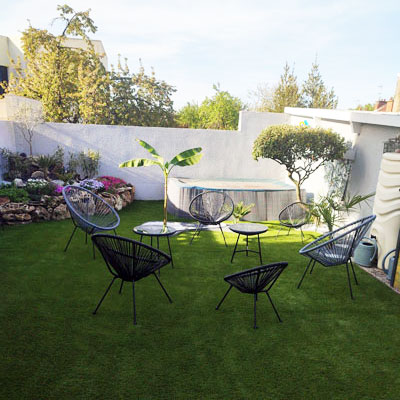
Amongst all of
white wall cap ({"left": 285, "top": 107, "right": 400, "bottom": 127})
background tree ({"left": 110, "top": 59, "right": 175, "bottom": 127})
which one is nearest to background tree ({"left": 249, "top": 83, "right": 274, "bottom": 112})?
background tree ({"left": 110, "top": 59, "right": 175, "bottom": 127})

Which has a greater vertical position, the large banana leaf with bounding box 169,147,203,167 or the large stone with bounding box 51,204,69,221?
the large banana leaf with bounding box 169,147,203,167

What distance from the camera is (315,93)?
27.2 metres

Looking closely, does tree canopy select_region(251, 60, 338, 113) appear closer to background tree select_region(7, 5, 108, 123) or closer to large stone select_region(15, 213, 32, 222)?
background tree select_region(7, 5, 108, 123)

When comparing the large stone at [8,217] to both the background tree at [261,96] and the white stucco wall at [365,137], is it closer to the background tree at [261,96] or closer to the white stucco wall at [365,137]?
the white stucco wall at [365,137]

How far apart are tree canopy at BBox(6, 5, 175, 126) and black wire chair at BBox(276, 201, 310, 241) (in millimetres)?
10472

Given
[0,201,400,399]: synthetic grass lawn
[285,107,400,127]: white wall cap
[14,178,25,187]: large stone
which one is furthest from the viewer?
[14,178,25,187]: large stone

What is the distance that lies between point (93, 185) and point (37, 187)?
144 centimetres

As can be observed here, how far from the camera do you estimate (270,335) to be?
12.5ft

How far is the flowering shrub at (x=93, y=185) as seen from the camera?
9.39m

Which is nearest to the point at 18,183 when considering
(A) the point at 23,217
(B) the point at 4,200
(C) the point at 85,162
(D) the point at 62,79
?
(B) the point at 4,200

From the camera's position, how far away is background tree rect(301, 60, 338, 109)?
27.1 m

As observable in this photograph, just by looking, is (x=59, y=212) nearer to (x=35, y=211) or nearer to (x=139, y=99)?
(x=35, y=211)

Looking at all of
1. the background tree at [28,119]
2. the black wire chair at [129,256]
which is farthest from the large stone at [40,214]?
the black wire chair at [129,256]

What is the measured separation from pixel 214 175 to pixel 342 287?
7516 mm
